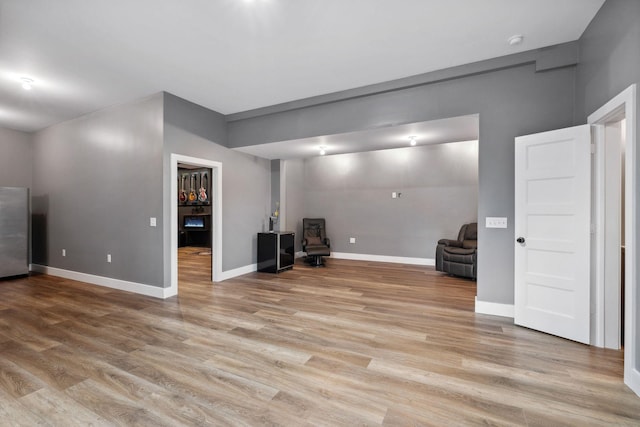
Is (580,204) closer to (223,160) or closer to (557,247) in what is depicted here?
(557,247)

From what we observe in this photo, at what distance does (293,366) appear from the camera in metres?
2.22

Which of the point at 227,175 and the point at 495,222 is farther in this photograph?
the point at 227,175

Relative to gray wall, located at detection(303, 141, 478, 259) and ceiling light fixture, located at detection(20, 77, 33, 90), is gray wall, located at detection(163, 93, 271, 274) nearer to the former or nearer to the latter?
ceiling light fixture, located at detection(20, 77, 33, 90)

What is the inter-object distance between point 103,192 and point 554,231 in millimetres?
6121


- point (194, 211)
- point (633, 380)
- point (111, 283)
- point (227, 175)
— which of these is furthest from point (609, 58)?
point (194, 211)

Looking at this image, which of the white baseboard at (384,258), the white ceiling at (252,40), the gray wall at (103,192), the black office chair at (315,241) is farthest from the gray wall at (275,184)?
the gray wall at (103,192)

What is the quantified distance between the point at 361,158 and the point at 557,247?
4.87 m

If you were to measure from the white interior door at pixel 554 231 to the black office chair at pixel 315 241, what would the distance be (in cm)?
382

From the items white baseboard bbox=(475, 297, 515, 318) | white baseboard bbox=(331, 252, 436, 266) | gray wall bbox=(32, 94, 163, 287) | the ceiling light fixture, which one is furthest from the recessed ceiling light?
the ceiling light fixture

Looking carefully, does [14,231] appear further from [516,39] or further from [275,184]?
[516,39]

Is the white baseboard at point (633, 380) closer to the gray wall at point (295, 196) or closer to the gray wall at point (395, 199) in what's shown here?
the gray wall at point (395, 199)

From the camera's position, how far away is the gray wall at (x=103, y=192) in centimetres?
413

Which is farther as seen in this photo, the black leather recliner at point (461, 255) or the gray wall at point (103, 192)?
the black leather recliner at point (461, 255)

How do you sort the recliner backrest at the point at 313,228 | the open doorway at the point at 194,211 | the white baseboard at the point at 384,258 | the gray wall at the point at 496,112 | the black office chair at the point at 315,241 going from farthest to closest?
the open doorway at the point at 194,211 < the recliner backrest at the point at 313,228 < the white baseboard at the point at 384,258 < the black office chair at the point at 315,241 < the gray wall at the point at 496,112
